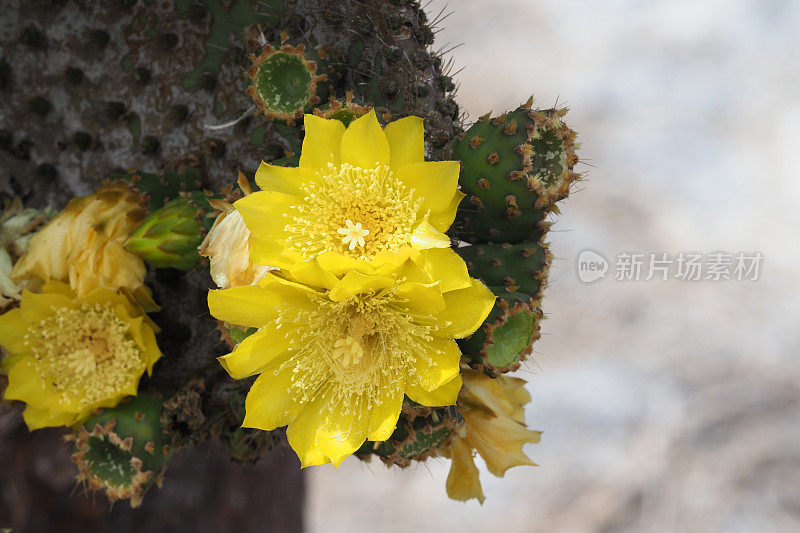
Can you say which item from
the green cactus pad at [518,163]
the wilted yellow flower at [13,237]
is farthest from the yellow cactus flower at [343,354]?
the wilted yellow flower at [13,237]

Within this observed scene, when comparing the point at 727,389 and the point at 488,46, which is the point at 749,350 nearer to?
the point at 727,389

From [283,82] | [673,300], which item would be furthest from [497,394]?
[673,300]

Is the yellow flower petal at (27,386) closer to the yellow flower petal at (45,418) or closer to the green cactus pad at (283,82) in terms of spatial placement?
the yellow flower petal at (45,418)

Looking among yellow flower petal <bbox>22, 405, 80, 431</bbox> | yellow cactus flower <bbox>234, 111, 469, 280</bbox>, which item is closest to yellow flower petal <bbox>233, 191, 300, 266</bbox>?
yellow cactus flower <bbox>234, 111, 469, 280</bbox>

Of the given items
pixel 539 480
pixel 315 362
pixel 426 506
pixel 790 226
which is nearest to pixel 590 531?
pixel 539 480

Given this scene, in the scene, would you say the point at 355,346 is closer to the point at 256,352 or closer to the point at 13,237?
the point at 256,352

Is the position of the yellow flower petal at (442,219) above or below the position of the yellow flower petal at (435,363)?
above
